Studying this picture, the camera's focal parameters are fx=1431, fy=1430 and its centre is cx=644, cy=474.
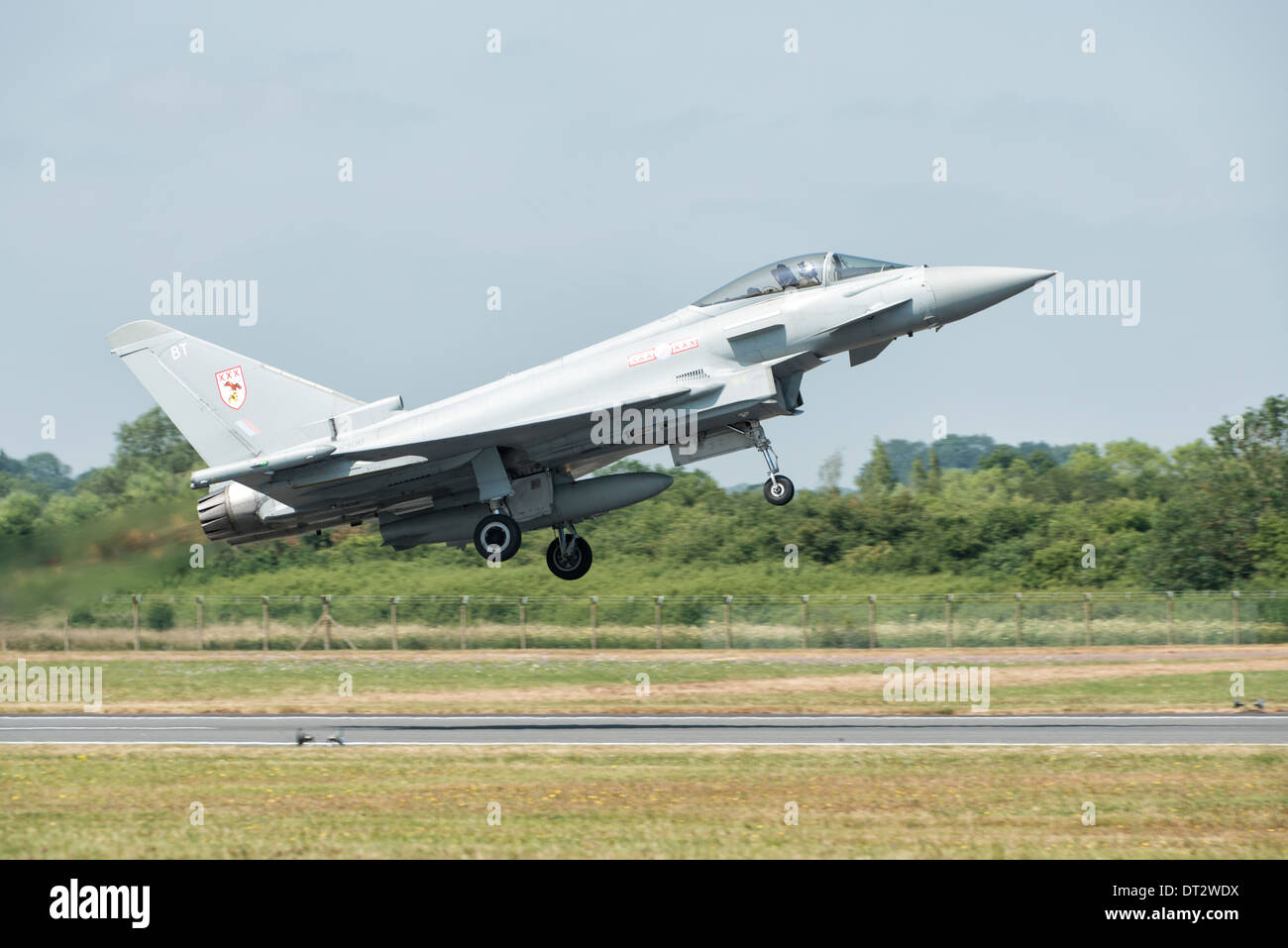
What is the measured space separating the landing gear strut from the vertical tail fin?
3846mm

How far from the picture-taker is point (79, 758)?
1912 centimetres

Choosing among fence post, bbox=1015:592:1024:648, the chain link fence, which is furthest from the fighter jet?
fence post, bbox=1015:592:1024:648

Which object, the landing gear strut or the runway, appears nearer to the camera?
the runway

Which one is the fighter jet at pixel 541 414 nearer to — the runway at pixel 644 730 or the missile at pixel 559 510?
the missile at pixel 559 510

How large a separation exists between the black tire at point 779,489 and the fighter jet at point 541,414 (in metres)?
0.02

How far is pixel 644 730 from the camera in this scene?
22.2 meters

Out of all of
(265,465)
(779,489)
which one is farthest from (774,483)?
(265,465)

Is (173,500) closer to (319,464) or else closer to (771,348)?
(319,464)

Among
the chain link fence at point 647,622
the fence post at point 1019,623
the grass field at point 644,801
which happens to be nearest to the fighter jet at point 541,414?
the grass field at point 644,801

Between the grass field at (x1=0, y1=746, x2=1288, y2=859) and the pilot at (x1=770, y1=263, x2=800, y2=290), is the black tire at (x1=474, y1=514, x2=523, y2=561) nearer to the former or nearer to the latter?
the grass field at (x1=0, y1=746, x2=1288, y2=859)

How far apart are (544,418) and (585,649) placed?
1590cm

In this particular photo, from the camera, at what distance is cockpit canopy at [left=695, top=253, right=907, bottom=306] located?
2006 centimetres

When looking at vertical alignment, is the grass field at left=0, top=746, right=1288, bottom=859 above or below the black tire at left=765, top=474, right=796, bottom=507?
below

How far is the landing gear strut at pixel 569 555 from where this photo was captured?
22.6m
